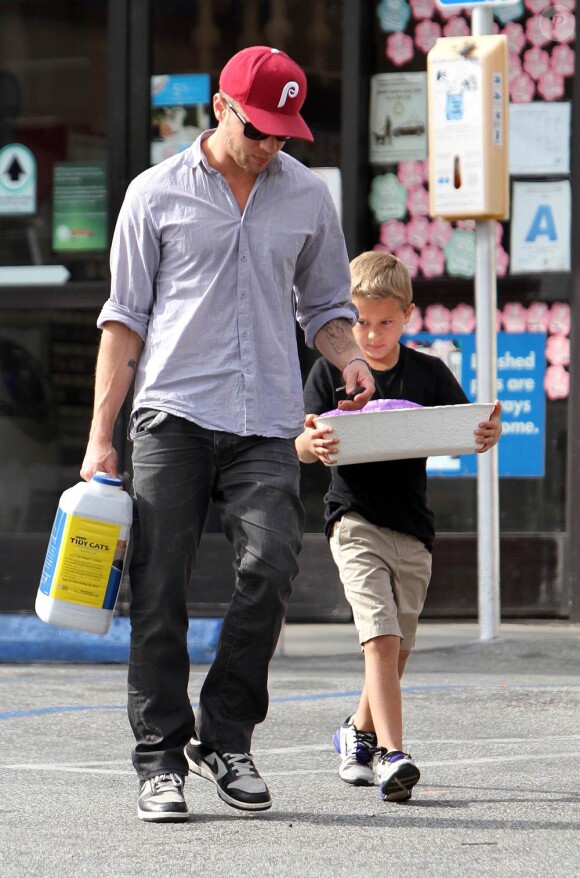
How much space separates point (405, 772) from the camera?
4504 mm

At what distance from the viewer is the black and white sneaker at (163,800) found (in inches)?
170

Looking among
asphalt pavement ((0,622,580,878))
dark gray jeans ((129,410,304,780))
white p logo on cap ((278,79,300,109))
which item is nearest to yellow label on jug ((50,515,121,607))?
dark gray jeans ((129,410,304,780))

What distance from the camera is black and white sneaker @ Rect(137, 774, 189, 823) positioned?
4312 mm

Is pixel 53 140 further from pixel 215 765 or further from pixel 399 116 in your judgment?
pixel 215 765

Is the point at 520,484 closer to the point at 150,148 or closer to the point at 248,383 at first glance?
the point at 150,148

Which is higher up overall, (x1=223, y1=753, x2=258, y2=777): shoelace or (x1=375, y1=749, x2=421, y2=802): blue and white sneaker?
(x1=223, y1=753, x2=258, y2=777): shoelace

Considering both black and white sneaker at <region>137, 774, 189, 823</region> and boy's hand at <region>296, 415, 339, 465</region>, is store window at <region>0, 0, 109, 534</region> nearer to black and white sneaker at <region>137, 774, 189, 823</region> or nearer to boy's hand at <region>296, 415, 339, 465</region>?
boy's hand at <region>296, 415, 339, 465</region>

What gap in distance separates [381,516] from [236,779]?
90 cm

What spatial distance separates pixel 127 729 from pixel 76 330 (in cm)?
401

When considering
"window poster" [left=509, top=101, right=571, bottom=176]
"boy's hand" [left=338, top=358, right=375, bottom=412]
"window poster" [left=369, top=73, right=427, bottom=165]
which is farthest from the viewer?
"window poster" [left=369, top=73, right=427, bottom=165]

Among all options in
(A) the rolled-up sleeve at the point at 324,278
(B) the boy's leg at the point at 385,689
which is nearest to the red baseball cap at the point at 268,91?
(A) the rolled-up sleeve at the point at 324,278

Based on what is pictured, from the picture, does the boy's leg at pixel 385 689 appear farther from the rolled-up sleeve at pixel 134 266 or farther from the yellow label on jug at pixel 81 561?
the rolled-up sleeve at pixel 134 266

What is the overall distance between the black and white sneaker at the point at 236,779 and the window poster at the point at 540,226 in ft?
17.5

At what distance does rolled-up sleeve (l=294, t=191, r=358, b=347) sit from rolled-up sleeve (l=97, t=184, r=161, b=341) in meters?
0.44
